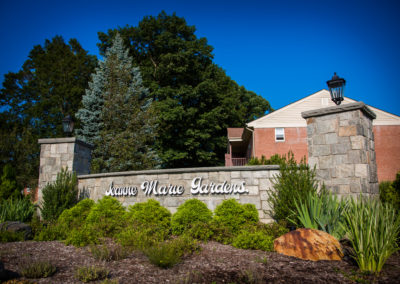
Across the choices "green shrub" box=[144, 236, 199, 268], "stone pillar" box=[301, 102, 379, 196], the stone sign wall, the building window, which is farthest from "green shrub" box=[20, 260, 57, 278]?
the building window

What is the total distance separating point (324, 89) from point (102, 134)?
1737 centimetres

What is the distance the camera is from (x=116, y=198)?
31.4 ft

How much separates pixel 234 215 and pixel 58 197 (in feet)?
20.4

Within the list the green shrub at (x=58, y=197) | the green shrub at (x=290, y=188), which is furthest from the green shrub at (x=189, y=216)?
the green shrub at (x=58, y=197)

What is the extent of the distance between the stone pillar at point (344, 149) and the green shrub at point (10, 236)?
798cm

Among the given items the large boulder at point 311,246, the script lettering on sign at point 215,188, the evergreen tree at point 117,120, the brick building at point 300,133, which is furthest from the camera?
the brick building at point 300,133

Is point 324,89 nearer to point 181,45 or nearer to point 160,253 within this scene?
point 181,45

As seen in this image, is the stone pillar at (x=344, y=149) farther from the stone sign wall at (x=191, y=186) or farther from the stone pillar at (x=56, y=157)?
the stone pillar at (x=56, y=157)

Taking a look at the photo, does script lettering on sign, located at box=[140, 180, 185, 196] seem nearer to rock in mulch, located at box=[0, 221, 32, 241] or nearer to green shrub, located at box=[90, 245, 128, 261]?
rock in mulch, located at box=[0, 221, 32, 241]

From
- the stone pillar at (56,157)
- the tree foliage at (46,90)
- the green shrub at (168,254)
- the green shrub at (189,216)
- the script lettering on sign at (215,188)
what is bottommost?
the green shrub at (168,254)

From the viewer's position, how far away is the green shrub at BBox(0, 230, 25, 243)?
689 centimetres

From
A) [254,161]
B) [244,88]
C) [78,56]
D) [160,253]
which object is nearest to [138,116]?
[254,161]

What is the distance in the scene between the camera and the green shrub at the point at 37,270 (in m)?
4.26

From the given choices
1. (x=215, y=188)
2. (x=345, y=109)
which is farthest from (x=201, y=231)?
(x=345, y=109)
